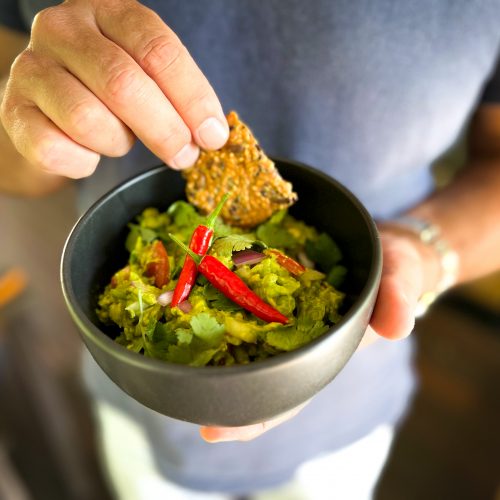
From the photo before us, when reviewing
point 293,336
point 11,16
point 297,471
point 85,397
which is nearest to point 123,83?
point 293,336

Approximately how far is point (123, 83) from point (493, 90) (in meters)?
0.75

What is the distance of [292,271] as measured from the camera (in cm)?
71

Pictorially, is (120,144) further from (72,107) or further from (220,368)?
(220,368)

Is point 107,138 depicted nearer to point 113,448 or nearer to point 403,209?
point 403,209

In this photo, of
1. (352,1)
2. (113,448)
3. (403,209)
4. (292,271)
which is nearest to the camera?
(292,271)

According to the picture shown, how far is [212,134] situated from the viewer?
0.70 m

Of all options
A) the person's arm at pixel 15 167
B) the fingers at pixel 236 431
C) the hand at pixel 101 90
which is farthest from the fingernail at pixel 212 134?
the person's arm at pixel 15 167

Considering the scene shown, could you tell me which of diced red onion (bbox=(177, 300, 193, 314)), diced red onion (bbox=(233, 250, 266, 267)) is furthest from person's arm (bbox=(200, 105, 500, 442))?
diced red onion (bbox=(177, 300, 193, 314))

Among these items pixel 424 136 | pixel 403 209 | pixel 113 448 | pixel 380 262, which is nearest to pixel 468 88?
pixel 424 136

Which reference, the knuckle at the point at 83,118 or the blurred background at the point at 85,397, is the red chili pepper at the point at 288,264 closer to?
the knuckle at the point at 83,118

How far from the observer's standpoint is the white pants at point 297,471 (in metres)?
1.34

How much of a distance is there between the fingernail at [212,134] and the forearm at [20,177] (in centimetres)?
50

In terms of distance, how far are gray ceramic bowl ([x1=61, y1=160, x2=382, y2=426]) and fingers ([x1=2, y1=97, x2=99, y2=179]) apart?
0.09 metres

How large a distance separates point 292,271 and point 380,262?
11 centimetres
